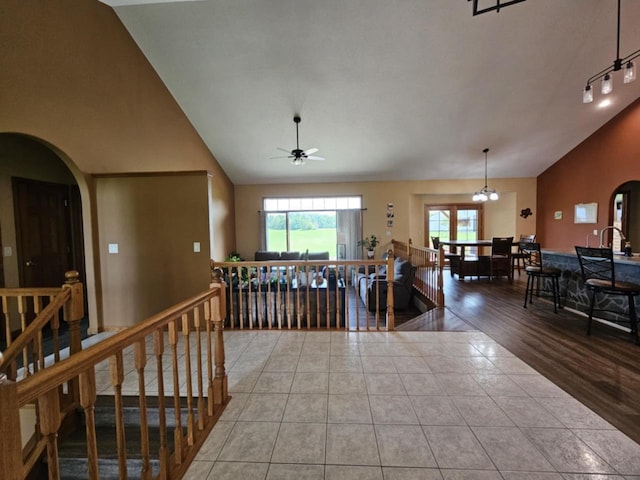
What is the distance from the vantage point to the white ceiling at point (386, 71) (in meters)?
3.67

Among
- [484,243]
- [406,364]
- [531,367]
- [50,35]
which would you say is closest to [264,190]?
[50,35]

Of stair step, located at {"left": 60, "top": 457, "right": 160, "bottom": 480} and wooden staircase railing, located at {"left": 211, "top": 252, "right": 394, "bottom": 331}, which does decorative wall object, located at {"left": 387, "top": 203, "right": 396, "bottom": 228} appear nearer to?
wooden staircase railing, located at {"left": 211, "top": 252, "right": 394, "bottom": 331}

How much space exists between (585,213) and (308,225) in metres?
6.65

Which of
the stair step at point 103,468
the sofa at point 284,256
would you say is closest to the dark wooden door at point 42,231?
the stair step at point 103,468

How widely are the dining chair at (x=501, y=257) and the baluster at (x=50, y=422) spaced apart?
7.03 metres

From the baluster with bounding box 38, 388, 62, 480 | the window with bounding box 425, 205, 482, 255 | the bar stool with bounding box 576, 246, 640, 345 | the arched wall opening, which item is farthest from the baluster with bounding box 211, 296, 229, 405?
the window with bounding box 425, 205, 482, 255

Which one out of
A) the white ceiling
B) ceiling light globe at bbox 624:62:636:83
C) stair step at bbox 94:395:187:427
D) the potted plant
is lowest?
stair step at bbox 94:395:187:427

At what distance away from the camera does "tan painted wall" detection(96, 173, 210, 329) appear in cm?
359

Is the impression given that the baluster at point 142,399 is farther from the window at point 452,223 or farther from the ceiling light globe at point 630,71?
the window at point 452,223

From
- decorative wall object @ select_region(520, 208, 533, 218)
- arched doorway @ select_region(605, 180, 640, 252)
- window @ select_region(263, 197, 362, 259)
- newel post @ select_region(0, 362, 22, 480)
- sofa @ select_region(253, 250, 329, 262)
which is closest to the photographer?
newel post @ select_region(0, 362, 22, 480)

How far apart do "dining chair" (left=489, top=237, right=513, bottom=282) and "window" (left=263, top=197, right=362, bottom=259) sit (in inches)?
139

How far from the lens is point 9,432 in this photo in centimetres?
78

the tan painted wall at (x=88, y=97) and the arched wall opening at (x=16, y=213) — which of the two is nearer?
the tan painted wall at (x=88, y=97)

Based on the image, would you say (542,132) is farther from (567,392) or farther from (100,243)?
(100,243)
